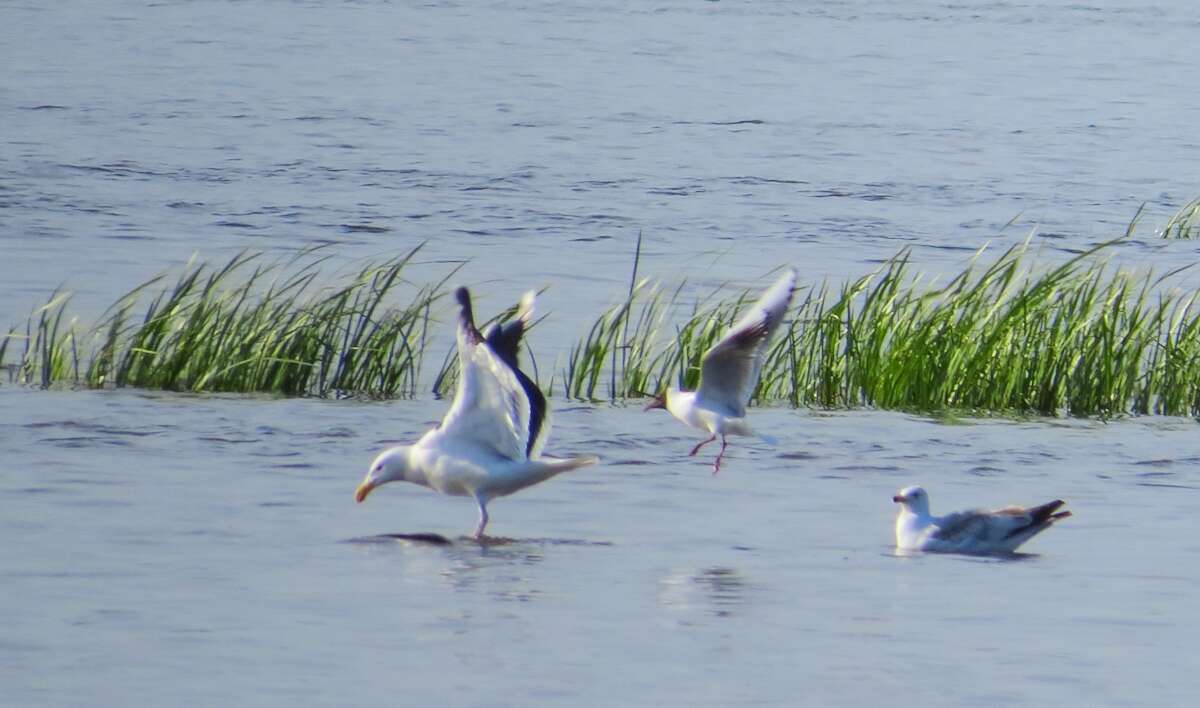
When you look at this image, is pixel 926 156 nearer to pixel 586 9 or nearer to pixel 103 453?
A: pixel 103 453

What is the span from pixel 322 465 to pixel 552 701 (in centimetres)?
505

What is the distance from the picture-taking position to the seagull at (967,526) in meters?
10.4

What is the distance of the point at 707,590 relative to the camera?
961 cm

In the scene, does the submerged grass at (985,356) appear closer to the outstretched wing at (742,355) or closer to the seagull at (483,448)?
the outstretched wing at (742,355)

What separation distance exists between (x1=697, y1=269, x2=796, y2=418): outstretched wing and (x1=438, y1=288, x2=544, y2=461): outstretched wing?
1409 millimetres

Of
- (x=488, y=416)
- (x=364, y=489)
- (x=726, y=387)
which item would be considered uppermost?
(x=726, y=387)

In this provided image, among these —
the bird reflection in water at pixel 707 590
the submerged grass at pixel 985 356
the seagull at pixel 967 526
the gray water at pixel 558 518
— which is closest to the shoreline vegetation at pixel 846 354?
the submerged grass at pixel 985 356

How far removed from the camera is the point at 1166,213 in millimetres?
33219

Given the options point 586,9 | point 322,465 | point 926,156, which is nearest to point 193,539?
point 322,465

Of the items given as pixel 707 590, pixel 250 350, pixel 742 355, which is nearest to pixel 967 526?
pixel 707 590

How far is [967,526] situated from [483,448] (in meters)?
2.34

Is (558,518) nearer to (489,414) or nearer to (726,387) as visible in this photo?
(489,414)

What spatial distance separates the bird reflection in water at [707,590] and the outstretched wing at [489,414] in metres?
1.07

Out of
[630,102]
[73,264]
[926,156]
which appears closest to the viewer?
[73,264]
